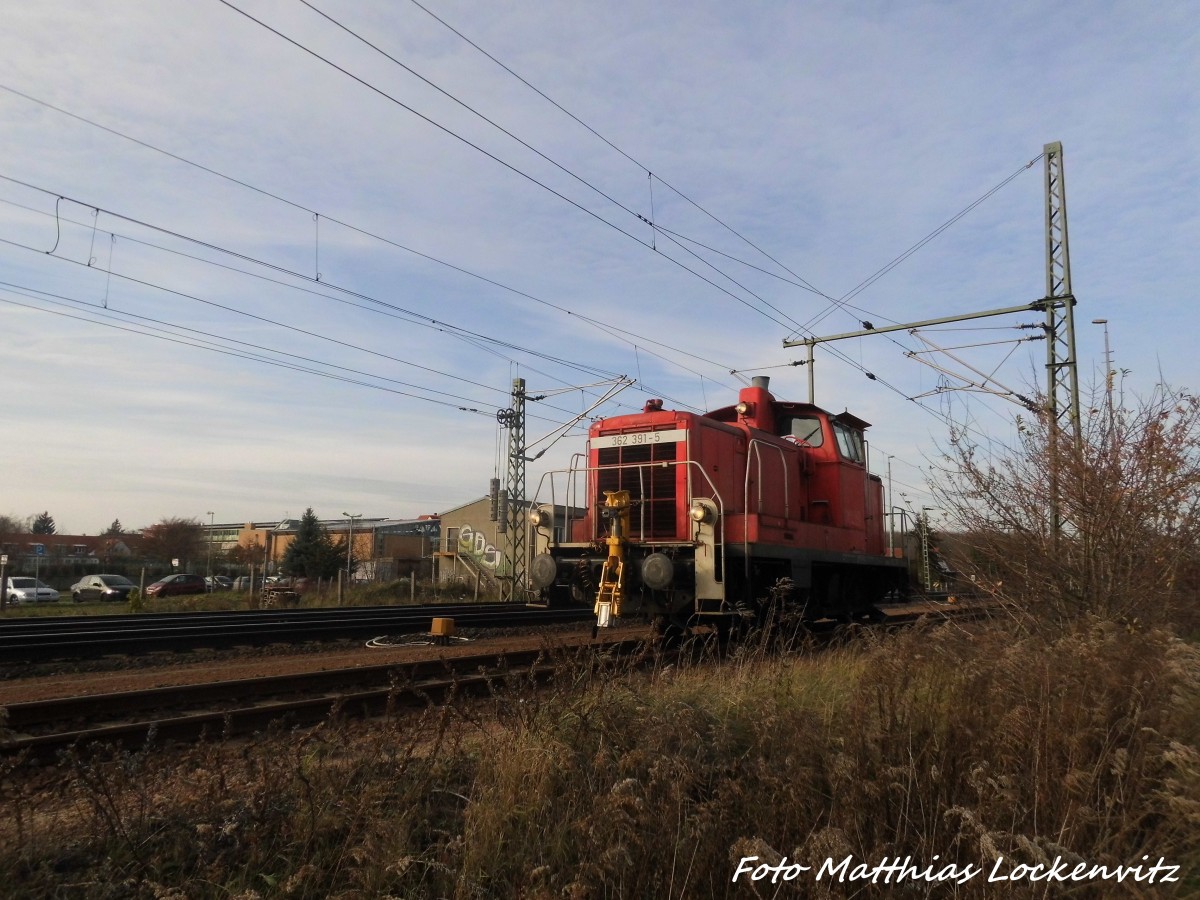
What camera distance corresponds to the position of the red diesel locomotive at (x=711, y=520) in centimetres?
941

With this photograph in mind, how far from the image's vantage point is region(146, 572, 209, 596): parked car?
34969 mm

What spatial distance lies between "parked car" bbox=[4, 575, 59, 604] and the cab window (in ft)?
→ 99.5

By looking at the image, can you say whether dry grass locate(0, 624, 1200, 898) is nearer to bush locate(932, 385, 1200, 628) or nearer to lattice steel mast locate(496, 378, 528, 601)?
bush locate(932, 385, 1200, 628)

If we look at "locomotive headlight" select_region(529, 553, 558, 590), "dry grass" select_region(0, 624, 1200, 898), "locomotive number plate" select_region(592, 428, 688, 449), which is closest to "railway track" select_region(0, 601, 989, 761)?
"dry grass" select_region(0, 624, 1200, 898)

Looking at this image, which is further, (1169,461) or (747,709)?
(1169,461)

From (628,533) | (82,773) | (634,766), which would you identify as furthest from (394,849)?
(628,533)

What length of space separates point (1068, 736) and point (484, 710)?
13.2 ft

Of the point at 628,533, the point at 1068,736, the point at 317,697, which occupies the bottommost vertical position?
the point at 317,697

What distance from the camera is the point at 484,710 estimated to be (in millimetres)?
6363

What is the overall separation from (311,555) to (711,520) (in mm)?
39611

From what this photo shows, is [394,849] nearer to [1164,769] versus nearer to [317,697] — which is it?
[1164,769]

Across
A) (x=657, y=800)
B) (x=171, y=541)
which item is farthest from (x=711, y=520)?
(x=171, y=541)

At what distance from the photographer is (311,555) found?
147 ft

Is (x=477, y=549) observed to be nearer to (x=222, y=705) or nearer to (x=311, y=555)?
(x=311, y=555)
